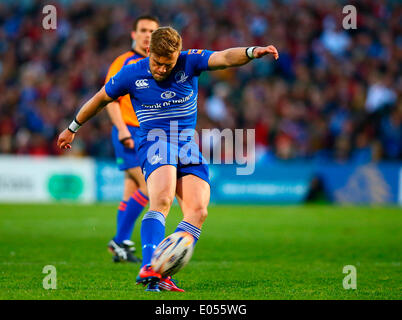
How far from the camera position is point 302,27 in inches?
813

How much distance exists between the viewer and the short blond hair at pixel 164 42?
566cm

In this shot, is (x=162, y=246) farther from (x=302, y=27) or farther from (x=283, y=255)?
(x=302, y=27)

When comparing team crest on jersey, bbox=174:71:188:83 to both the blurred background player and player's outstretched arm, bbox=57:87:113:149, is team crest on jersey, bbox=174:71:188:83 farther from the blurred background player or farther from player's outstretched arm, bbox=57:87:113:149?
the blurred background player

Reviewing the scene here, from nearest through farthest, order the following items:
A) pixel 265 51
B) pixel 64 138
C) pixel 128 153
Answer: pixel 265 51
pixel 64 138
pixel 128 153

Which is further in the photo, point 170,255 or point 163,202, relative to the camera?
point 163,202

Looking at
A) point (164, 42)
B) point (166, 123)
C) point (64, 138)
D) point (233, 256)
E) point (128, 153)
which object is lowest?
point (233, 256)

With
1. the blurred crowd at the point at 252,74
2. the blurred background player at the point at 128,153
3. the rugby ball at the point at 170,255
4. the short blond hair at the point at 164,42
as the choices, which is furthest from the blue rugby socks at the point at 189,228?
the blurred crowd at the point at 252,74

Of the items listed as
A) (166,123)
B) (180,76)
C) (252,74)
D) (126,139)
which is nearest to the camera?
(180,76)

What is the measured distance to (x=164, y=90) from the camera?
6020 mm

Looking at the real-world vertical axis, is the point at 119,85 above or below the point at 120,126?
above

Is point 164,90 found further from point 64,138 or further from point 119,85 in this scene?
point 64,138

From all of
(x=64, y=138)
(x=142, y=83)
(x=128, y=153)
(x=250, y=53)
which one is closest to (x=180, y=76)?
(x=142, y=83)

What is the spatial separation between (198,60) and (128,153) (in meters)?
2.72

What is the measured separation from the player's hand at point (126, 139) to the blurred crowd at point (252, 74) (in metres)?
Answer: 9.99
